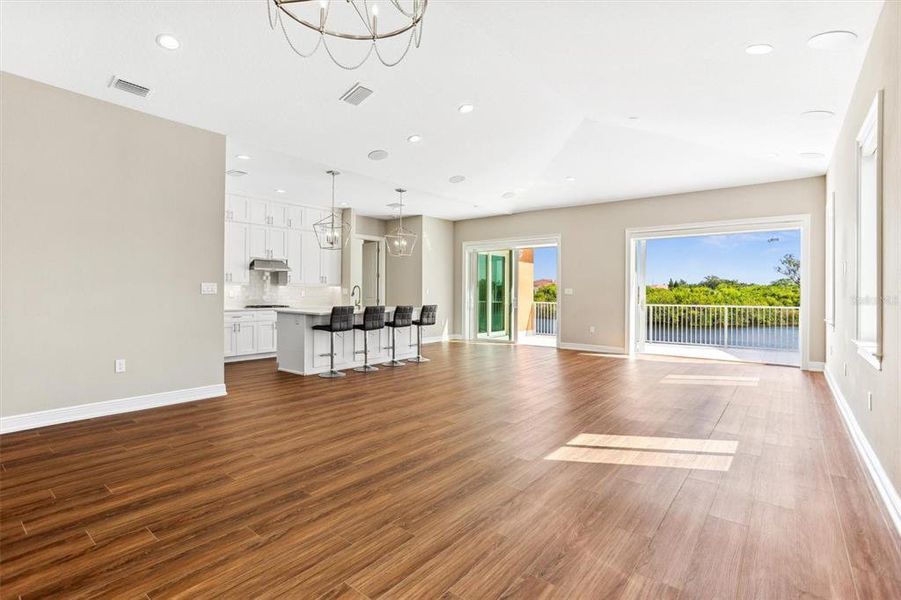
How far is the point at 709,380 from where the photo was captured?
5957 millimetres

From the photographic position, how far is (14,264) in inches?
146

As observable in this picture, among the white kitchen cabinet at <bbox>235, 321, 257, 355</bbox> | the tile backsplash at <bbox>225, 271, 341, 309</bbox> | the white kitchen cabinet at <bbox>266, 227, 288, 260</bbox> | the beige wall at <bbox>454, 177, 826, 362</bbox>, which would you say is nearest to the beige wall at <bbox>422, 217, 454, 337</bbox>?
the beige wall at <bbox>454, 177, 826, 362</bbox>

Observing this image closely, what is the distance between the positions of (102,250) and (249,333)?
11.7ft

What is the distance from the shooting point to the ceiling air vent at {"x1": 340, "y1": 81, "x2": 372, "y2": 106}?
14.5ft

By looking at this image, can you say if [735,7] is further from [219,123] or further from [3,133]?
[3,133]

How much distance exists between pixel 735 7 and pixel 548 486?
3.15 metres

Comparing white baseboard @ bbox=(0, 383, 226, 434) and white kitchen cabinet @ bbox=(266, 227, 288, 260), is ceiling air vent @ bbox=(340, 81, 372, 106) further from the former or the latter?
white kitchen cabinet @ bbox=(266, 227, 288, 260)

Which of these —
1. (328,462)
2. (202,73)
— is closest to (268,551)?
(328,462)

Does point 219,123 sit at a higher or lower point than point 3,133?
higher

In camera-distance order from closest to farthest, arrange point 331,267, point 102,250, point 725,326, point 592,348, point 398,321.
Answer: point 102,250, point 398,321, point 592,348, point 725,326, point 331,267

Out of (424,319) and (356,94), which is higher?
(356,94)

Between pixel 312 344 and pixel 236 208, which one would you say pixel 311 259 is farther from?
pixel 312 344

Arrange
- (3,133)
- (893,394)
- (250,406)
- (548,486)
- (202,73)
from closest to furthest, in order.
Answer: (893,394) < (548,486) < (3,133) < (202,73) < (250,406)

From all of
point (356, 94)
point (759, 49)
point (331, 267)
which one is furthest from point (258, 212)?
point (759, 49)
